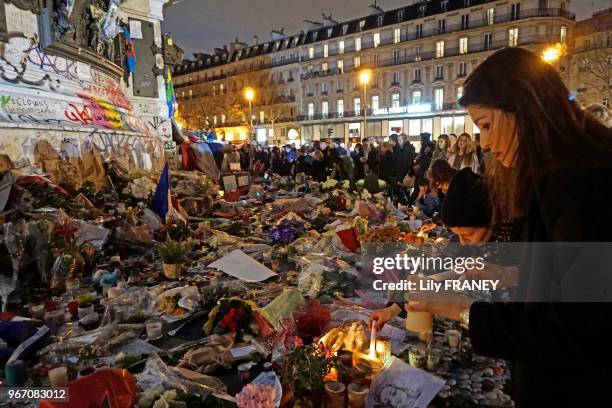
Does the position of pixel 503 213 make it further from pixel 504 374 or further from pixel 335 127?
pixel 335 127

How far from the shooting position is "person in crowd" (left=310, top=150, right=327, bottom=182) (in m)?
14.5

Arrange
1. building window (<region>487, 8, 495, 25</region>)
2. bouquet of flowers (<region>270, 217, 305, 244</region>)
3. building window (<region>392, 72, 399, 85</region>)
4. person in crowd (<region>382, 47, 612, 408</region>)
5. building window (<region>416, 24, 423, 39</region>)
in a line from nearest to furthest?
person in crowd (<region>382, 47, 612, 408</region>) → bouquet of flowers (<region>270, 217, 305, 244</region>) → building window (<region>487, 8, 495, 25</region>) → building window (<region>416, 24, 423, 39</region>) → building window (<region>392, 72, 399, 85</region>)

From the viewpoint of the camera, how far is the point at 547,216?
1142 millimetres

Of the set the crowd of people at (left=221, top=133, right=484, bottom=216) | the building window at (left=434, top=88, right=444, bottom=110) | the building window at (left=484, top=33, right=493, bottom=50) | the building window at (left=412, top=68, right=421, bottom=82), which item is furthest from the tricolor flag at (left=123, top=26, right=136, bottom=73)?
the building window at (left=484, top=33, right=493, bottom=50)

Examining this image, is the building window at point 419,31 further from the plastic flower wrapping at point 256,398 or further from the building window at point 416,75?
the plastic flower wrapping at point 256,398

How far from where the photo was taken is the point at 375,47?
5038 centimetres

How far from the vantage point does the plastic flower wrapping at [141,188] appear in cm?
843

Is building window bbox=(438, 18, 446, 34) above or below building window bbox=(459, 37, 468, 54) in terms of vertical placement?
above

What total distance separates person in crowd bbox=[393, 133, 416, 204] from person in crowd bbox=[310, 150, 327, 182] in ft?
11.8

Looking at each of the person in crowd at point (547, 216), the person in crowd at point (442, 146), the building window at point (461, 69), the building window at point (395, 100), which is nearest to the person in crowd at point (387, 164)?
the person in crowd at point (442, 146)

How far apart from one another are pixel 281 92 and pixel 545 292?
62.1 m

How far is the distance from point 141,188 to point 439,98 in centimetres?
4308

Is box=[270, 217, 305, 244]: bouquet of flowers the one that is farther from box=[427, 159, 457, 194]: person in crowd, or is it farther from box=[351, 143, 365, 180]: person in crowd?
box=[351, 143, 365, 180]: person in crowd

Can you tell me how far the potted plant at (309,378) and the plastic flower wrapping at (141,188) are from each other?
6.97m
